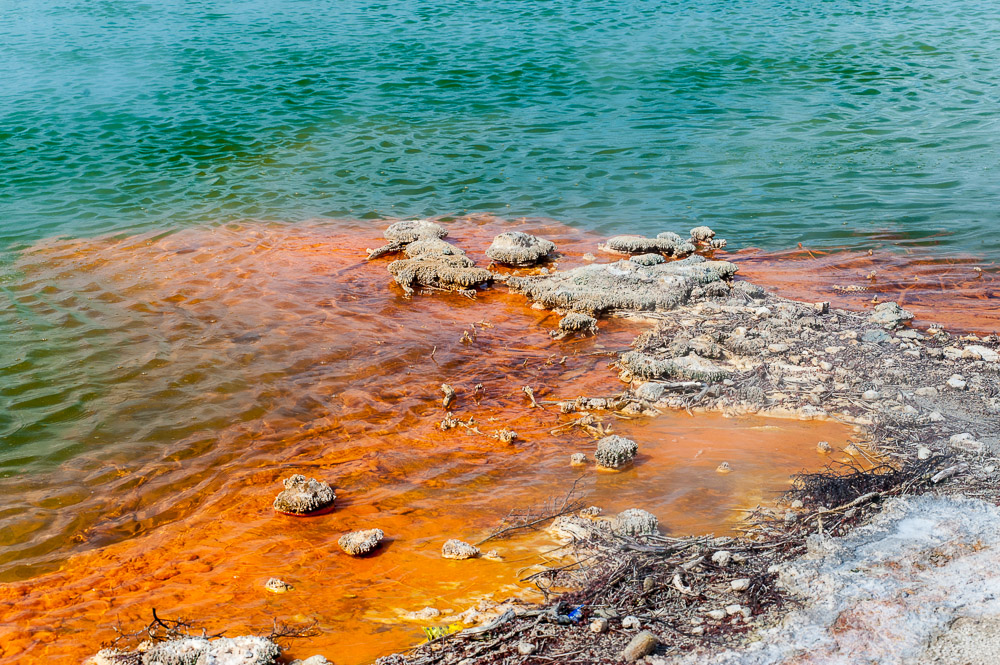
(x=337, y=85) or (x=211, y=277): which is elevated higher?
(x=337, y=85)

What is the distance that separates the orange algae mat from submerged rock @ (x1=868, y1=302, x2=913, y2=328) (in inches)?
74.1

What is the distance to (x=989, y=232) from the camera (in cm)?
888

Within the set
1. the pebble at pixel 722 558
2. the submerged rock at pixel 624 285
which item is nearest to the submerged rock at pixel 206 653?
the pebble at pixel 722 558

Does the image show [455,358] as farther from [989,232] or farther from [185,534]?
[989,232]

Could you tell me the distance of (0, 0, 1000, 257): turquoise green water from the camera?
10484 millimetres

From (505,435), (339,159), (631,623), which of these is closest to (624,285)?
(505,435)

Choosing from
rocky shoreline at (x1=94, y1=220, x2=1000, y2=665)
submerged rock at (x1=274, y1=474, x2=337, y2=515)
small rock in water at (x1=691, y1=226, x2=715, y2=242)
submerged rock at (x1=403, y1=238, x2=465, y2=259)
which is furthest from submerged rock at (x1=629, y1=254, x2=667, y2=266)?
submerged rock at (x1=274, y1=474, x2=337, y2=515)

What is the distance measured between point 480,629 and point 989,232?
8571 millimetres

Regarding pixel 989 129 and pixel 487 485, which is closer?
pixel 487 485

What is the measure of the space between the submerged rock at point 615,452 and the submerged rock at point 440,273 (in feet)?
11.7

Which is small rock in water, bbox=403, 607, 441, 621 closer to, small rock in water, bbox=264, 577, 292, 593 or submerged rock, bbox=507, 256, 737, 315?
small rock in water, bbox=264, 577, 292, 593

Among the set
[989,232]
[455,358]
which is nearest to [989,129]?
[989,232]

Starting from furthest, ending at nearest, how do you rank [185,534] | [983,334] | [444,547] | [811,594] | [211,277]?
[211,277] < [983,334] < [185,534] < [444,547] < [811,594]

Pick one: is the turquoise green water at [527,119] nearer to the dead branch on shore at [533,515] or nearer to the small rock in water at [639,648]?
the dead branch on shore at [533,515]
